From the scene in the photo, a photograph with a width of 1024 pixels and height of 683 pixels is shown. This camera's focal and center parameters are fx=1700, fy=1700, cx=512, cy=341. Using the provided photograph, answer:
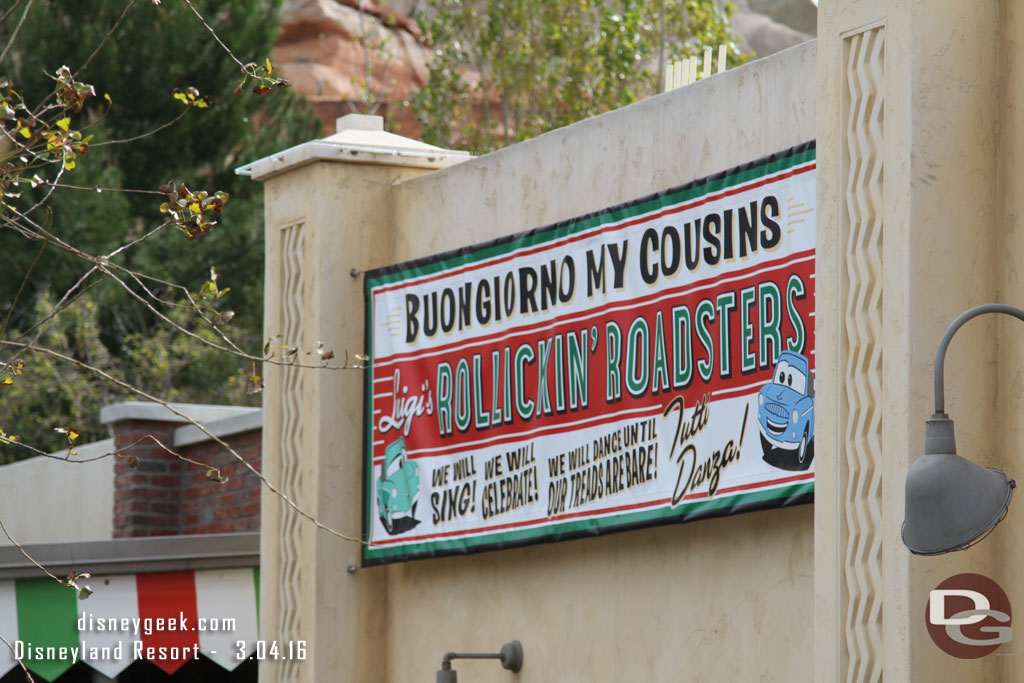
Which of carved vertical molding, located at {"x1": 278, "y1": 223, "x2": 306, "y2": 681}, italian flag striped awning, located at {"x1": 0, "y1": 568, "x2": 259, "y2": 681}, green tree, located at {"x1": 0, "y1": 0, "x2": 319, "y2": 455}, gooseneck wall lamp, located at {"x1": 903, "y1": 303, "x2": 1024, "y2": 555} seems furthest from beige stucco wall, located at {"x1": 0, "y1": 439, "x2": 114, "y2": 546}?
gooseneck wall lamp, located at {"x1": 903, "y1": 303, "x2": 1024, "y2": 555}

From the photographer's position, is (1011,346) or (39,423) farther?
(39,423)

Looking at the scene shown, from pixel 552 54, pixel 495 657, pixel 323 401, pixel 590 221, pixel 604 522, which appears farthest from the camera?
pixel 552 54

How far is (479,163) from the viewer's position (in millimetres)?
9586

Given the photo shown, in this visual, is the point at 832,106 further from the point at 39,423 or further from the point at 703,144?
the point at 39,423

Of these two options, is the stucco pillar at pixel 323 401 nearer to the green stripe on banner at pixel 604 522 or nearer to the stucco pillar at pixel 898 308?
the green stripe on banner at pixel 604 522

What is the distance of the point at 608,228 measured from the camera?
8.43 metres

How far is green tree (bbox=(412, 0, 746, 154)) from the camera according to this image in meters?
23.2

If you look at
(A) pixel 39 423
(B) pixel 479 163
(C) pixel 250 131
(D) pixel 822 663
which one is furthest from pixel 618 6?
(D) pixel 822 663

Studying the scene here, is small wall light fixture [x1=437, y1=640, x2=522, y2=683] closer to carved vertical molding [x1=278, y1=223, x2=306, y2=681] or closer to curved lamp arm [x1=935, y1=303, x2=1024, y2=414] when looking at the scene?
carved vertical molding [x1=278, y1=223, x2=306, y2=681]

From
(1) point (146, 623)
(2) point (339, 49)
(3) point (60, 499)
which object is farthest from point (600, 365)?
(2) point (339, 49)

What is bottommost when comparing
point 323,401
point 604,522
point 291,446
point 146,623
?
point 146,623

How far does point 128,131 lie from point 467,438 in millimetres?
16052

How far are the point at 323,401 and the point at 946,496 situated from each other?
5658mm

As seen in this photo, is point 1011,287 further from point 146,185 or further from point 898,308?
point 146,185
